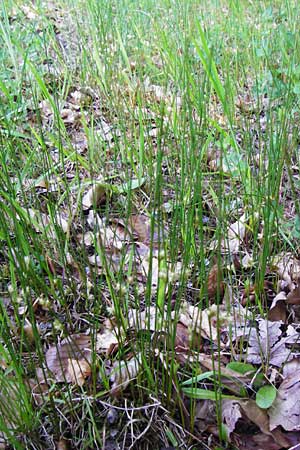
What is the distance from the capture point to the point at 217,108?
77.6 inches

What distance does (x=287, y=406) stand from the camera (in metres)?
0.92

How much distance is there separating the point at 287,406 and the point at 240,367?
0.37 ft

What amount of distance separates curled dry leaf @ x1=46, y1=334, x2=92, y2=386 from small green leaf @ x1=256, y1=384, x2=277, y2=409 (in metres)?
0.34

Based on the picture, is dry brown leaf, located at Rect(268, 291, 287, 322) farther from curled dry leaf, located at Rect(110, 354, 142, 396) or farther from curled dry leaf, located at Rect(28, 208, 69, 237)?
curled dry leaf, located at Rect(28, 208, 69, 237)

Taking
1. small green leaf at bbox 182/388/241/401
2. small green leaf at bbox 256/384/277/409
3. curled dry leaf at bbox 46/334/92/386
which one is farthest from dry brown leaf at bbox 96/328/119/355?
small green leaf at bbox 256/384/277/409

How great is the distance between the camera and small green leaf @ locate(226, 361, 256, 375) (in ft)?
3.19

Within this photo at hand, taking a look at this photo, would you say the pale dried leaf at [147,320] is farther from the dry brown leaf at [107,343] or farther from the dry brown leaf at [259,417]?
the dry brown leaf at [259,417]

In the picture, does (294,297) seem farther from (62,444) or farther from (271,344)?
(62,444)

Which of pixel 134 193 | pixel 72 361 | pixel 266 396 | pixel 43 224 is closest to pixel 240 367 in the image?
pixel 266 396

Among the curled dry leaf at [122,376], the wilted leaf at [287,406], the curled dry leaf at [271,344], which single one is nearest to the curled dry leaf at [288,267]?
the curled dry leaf at [271,344]

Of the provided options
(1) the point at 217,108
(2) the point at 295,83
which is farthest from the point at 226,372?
(1) the point at 217,108

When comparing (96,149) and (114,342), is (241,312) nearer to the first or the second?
(114,342)

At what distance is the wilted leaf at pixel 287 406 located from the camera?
2.93 ft

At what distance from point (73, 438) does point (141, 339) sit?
22 cm
